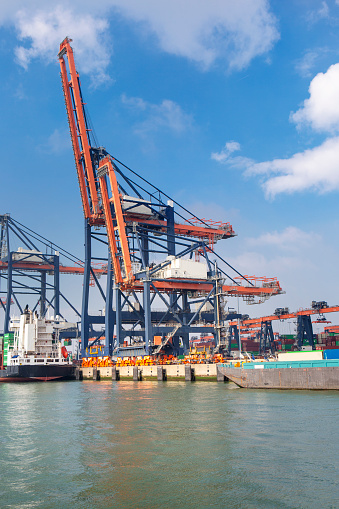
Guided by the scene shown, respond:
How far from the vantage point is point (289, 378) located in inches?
1368

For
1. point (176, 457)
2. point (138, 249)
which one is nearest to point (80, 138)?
point (138, 249)

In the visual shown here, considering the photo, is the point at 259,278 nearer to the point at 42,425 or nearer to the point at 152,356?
the point at 152,356

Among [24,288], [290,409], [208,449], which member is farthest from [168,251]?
[208,449]

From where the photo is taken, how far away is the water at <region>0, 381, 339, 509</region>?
1171 centimetres

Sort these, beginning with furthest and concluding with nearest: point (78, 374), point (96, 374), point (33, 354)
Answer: point (78, 374) < point (96, 374) < point (33, 354)

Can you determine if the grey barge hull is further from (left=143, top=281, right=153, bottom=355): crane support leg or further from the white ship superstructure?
the white ship superstructure

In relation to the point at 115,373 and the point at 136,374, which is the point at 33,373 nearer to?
the point at 115,373

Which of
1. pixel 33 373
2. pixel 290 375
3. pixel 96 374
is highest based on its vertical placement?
pixel 33 373

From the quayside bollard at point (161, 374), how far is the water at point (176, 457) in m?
25.8

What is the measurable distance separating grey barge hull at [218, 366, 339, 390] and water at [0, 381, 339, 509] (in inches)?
251

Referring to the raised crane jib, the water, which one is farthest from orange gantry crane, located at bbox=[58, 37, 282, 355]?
the water

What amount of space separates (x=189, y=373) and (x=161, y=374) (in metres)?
4.94

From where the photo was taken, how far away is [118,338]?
2616 inches

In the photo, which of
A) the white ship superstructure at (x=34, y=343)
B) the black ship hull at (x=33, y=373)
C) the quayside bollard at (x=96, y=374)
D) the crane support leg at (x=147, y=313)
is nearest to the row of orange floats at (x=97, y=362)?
the quayside bollard at (x=96, y=374)
